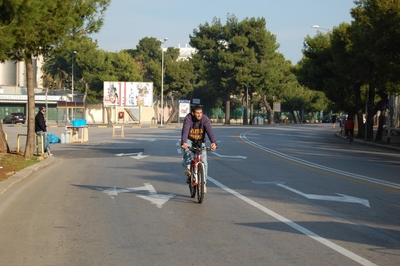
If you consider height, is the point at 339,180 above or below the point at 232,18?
below

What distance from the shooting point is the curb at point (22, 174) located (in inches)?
559

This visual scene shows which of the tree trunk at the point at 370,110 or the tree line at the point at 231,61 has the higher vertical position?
the tree line at the point at 231,61

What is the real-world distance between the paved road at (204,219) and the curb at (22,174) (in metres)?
0.24

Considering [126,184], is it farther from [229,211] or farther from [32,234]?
[32,234]

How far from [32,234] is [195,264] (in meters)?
3.07

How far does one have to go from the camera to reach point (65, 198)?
41.7 ft

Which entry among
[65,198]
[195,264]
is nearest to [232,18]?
[65,198]

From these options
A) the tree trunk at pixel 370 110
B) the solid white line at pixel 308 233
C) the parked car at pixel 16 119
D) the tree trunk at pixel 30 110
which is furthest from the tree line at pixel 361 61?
the parked car at pixel 16 119

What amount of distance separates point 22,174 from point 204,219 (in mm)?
8592

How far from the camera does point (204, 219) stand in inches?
391

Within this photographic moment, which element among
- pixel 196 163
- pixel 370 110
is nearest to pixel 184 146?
pixel 196 163

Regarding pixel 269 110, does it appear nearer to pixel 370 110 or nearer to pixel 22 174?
pixel 370 110

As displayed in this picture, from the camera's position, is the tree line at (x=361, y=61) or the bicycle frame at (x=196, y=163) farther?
the tree line at (x=361, y=61)

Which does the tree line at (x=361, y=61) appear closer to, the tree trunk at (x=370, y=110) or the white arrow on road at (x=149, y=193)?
the tree trunk at (x=370, y=110)
